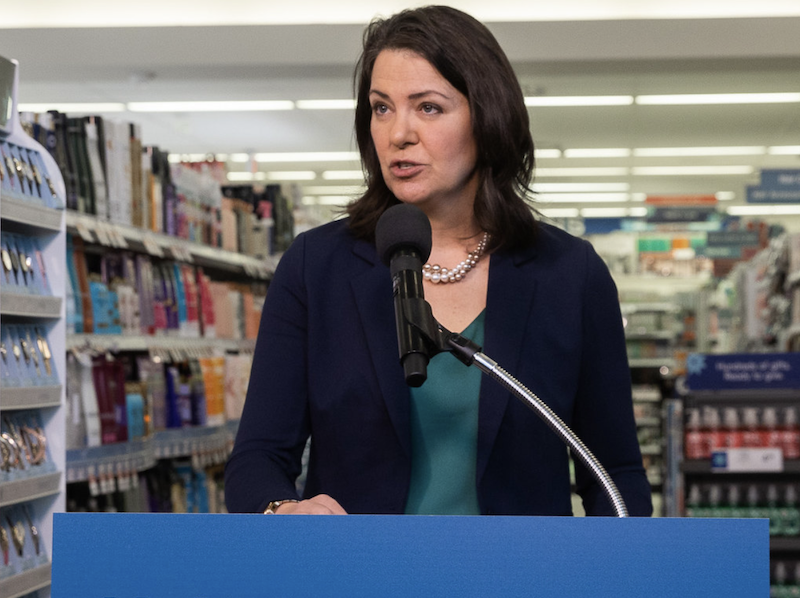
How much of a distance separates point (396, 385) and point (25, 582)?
149 cm

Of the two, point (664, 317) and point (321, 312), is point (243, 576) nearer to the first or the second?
point (321, 312)

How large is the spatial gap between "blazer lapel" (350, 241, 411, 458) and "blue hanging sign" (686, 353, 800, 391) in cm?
315

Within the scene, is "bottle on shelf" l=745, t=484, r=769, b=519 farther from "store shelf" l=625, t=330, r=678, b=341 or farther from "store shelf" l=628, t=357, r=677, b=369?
"store shelf" l=625, t=330, r=678, b=341

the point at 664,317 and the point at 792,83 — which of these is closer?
the point at 792,83

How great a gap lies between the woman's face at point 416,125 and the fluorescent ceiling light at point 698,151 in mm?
10877

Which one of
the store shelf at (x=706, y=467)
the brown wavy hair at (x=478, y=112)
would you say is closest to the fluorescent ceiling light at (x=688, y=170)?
the store shelf at (x=706, y=467)

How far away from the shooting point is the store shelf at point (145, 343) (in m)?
3.43

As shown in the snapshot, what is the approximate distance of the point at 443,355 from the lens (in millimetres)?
1490

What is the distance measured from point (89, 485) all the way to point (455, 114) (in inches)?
96.3

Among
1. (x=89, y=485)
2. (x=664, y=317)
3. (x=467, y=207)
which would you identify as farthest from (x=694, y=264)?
(x=467, y=207)

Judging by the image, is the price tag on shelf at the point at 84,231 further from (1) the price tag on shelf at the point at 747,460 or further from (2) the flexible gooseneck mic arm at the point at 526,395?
(1) the price tag on shelf at the point at 747,460

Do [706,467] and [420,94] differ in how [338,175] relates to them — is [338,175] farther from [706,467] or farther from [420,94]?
[420,94]

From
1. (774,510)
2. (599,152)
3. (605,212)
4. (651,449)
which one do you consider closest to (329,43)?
(774,510)

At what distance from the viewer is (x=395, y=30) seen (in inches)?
59.3
